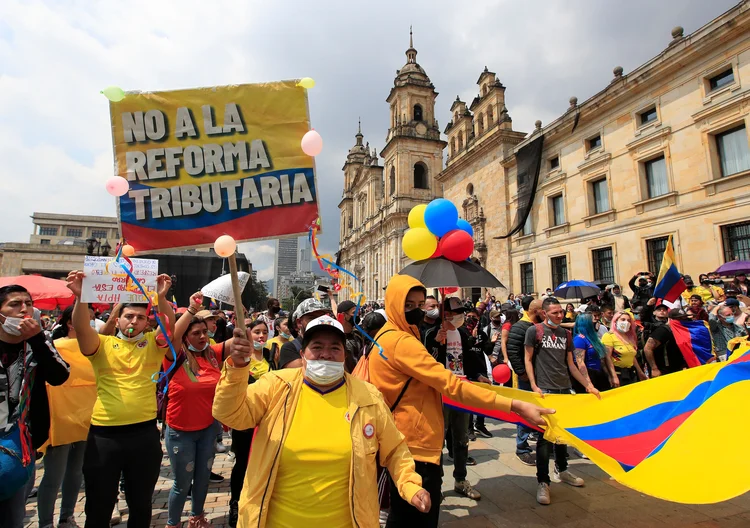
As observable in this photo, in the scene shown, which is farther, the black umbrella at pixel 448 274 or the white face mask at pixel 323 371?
the black umbrella at pixel 448 274

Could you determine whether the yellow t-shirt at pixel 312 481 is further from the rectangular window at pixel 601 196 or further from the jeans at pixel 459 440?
the rectangular window at pixel 601 196

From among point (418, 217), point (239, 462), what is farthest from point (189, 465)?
point (418, 217)

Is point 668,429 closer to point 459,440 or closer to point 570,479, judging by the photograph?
point 570,479

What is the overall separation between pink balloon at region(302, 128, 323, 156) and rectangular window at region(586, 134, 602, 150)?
20.1m

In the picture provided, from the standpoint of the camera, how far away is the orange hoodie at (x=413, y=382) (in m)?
2.51

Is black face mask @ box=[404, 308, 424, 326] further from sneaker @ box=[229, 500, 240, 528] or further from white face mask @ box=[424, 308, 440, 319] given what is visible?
sneaker @ box=[229, 500, 240, 528]

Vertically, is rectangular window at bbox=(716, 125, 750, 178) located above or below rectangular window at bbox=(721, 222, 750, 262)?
above

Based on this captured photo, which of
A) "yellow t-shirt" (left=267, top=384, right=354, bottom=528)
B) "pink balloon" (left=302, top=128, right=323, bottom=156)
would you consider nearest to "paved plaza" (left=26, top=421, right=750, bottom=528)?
"yellow t-shirt" (left=267, top=384, right=354, bottom=528)

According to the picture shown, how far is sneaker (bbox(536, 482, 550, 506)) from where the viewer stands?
3.99m

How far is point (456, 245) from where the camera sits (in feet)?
13.3

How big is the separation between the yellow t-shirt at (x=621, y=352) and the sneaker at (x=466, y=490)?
3450 mm

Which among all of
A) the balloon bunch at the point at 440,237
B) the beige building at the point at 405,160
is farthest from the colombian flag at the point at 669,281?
the beige building at the point at 405,160

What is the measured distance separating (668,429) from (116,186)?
4476 mm

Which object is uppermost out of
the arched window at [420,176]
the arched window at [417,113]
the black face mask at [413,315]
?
the arched window at [417,113]
